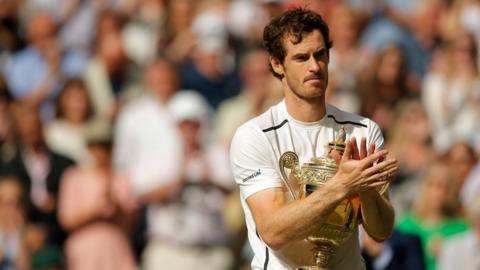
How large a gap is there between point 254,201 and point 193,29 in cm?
876

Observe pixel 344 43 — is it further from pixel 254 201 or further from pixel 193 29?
pixel 254 201

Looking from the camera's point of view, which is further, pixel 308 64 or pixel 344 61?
pixel 344 61

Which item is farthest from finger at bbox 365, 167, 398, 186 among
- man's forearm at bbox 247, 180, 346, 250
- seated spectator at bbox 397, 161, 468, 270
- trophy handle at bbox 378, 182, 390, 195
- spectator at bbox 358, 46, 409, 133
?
spectator at bbox 358, 46, 409, 133

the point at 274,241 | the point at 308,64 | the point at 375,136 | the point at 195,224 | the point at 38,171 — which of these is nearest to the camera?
the point at 274,241

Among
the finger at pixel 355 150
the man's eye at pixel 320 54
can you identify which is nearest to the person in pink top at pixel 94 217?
the man's eye at pixel 320 54

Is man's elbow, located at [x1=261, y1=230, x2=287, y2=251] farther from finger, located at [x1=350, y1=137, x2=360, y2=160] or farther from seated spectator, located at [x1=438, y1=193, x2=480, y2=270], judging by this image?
seated spectator, located at [x1=438, y1=193, x2=480, y2=270]

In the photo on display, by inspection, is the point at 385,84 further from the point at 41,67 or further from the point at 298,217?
the point at 298,217

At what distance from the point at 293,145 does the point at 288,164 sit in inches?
4.5

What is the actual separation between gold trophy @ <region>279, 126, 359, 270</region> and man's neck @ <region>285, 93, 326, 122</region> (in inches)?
10.5

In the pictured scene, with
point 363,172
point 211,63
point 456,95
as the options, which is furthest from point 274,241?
point 211,63

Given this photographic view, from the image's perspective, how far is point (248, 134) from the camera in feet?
24.6

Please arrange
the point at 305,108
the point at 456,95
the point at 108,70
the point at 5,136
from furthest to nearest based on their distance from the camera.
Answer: the point at 108,70 < the point at 456,95 < the point at 5,136 < the point at 305,108

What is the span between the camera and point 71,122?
14609mm

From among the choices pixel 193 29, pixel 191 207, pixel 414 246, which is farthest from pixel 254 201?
pixel 193 29
